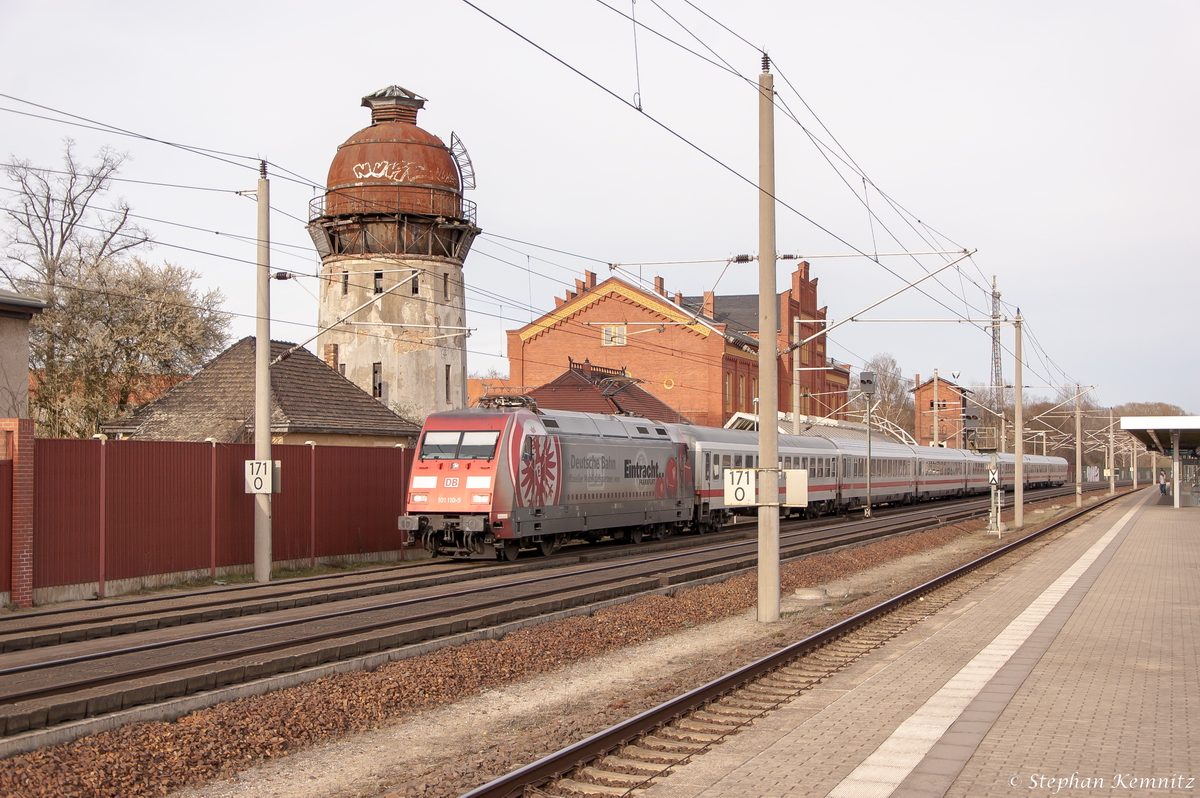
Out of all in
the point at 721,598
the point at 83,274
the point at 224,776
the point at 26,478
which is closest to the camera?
the point at 224,776

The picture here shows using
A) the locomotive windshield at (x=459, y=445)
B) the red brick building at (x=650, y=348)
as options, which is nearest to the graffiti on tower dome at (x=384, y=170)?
the red brick building at (x=650, y=348)

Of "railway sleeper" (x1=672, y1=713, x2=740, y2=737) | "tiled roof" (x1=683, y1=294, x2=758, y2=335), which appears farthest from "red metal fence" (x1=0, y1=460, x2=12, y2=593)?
"tiled roof" (x1=683, y1=294, x2=758, y2=335)

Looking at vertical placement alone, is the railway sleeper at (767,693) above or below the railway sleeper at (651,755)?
below

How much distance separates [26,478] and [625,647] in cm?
964

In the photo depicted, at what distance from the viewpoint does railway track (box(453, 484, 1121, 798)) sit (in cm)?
752

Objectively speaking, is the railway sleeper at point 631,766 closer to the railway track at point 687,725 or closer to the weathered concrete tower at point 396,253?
the railway track at point 687,725

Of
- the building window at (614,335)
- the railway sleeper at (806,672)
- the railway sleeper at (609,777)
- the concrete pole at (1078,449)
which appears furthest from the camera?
the building window at (614,335)

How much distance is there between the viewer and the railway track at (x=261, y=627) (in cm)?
1028

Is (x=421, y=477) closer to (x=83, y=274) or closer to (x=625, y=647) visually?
(x=625, y=647)

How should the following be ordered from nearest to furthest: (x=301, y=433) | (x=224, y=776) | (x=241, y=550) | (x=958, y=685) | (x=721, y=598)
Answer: (x=224, y=776) → (x=958, y=685) → (x=721, y=598) → (x=241, y=550) → (x=301, y=433)

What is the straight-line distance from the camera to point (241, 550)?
21.7 meters

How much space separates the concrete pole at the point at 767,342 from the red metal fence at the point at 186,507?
34.7 ft

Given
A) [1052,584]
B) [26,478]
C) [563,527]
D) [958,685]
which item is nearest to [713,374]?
[563,527]

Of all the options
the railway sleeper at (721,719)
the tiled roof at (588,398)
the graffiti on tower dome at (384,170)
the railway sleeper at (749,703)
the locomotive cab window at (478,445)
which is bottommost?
the railway sleeper at (749,703)
